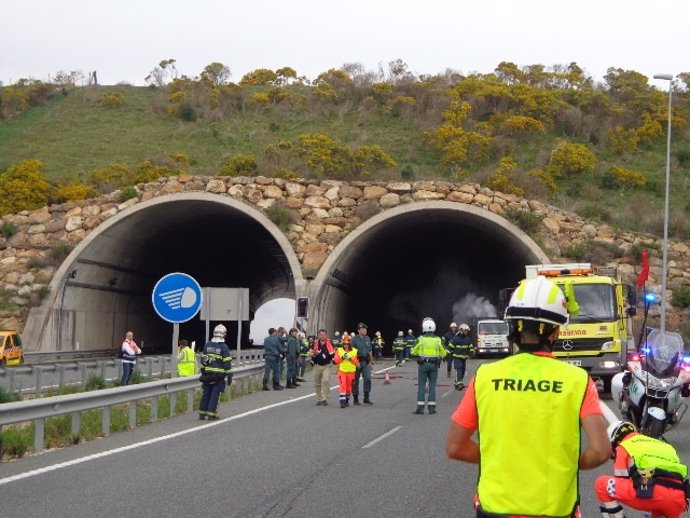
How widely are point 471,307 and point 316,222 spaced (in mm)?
22546

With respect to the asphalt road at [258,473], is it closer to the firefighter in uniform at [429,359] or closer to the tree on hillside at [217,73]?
the firefighter in uniform at [429,359]

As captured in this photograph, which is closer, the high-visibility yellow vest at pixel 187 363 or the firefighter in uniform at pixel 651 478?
the firefighter in uniform at pixel 651 478

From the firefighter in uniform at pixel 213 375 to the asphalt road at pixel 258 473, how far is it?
0.39m

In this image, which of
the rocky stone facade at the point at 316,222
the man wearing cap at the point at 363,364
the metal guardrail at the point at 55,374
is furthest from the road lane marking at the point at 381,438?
the rocky stone facade at the point at 316,222

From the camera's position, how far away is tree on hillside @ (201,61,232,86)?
88688 mm

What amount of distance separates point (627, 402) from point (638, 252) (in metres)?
32.3

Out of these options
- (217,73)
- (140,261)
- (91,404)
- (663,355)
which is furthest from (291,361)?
(217,73)

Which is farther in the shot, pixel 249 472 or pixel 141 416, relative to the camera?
pixel 141 416

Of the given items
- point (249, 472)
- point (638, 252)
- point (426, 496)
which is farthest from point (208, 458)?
point (638, 252)

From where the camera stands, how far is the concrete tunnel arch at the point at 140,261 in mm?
39312

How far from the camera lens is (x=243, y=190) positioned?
1688 inches

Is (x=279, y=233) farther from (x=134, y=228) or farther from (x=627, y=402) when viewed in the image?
(x=627, y=402)

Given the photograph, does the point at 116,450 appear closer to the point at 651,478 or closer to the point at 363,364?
the point at 363,364

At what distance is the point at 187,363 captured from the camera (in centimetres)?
2462
